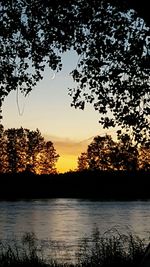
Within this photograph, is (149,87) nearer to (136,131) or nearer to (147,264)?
(136,131)

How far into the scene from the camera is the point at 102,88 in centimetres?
1442

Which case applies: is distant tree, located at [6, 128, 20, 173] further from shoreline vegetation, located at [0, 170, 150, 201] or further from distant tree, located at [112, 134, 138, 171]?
distant tree, located at [112, 134, 138, 171]

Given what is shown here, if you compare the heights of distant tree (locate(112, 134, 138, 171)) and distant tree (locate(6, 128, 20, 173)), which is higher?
distant tree (locate(6, 128, 20, 173))

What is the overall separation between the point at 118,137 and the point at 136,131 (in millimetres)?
682

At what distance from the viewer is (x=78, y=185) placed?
12250 cm

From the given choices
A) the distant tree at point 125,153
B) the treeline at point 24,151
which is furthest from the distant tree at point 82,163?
the distant tree at point 125,153

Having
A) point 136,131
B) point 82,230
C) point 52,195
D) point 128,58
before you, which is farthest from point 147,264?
point 52,195

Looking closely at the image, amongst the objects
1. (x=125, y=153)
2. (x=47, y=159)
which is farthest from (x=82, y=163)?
(x=125, y=153)

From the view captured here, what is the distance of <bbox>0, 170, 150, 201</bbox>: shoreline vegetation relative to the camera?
389ft

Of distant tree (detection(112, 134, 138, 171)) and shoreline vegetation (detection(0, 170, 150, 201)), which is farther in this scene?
shoreline vegetation (detection(0, 170, 150, 201))

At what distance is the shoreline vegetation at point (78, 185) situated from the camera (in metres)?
118

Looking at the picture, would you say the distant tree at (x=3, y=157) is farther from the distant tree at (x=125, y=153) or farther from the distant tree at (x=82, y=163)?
the distant tree at (x=125, y=153)

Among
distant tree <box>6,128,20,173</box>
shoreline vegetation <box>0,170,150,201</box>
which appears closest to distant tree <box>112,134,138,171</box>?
shoreline vegetation <box>0,170,150,201</box>

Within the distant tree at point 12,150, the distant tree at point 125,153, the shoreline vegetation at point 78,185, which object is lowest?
the distant tree at point 125,153
